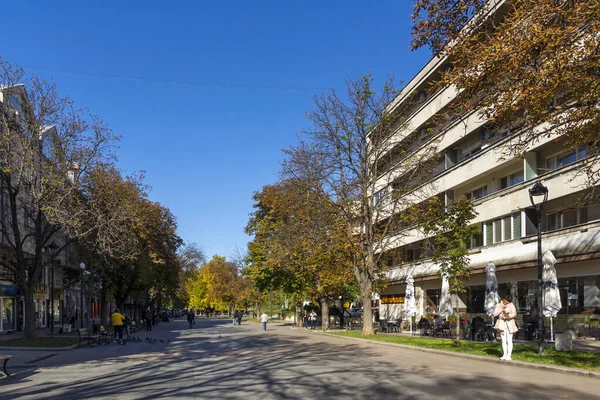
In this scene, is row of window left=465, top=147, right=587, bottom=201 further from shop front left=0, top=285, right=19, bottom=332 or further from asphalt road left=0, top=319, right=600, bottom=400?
shop front left=0, top=285, right=19, bottom=332

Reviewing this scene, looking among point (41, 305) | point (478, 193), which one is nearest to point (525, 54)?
point (478, 193)

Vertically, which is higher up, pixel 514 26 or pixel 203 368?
pixel 514 26

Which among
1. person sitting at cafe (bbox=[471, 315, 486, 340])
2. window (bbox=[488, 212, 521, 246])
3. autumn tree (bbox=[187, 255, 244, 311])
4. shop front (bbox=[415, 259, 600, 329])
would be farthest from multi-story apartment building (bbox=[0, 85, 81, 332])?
autumn tree (bbox=[187, 255, 244, 311])

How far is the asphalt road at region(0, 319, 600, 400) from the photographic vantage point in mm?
11383

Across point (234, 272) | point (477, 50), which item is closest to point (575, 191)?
point (477, 50)

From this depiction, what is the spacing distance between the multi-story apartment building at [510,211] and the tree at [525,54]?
18.8 feet

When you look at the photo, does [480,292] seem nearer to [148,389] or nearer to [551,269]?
[551,269]

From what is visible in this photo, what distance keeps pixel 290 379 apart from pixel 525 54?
8634mm

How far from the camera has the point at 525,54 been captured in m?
11.8

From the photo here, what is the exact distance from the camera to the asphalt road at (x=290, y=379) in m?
11.4

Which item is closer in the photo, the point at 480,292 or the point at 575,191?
the point at 575,191

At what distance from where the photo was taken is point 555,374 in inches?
570

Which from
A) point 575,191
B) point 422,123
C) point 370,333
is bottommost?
point 370,333

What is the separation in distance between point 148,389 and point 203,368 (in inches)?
175
